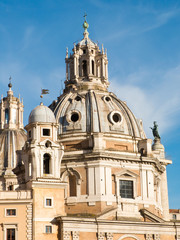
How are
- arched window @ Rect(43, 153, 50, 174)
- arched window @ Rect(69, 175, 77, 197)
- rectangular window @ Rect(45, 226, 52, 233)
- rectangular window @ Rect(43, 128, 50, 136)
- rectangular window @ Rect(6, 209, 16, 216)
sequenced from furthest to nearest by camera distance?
arched window @ Rect(69, 175, 77, 197), rectangular window @ Rect(43, 128, 50, 136), arched window @ Rect(43, 153, 50, 174), rectangular window @ Rect(45, 226, 52, 233), rectangular window @ Rect(6, 209, 16, 216)

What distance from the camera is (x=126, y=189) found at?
2736 inches

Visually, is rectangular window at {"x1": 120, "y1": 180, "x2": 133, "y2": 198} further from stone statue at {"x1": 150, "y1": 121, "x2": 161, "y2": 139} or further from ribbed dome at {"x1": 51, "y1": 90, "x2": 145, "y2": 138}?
stone statue at {"x1": 150, "y1": 121, "x2": 161, "y2": 139}

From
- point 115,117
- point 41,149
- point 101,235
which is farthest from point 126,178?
point 41,149

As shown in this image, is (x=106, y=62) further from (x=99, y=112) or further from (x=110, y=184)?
(x=110, y=184)

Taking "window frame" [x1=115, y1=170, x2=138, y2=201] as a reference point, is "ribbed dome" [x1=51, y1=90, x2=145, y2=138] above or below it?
above

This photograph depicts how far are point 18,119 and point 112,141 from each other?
30353 mm

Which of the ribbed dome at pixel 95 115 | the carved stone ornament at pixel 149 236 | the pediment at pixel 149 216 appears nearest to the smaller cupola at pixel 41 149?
the ribbed dome at pixel 95 115

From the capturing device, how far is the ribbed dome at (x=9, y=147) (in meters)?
89.1

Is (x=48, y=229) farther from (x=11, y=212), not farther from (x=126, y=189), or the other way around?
(x=126, y=189)

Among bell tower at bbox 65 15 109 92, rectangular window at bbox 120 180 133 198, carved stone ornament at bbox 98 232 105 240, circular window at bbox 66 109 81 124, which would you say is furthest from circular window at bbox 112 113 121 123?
carved stone ornament at bbox 98 232 105 240

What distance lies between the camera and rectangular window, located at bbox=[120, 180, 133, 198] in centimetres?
6912

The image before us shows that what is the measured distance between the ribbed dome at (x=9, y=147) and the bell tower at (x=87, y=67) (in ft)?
49.8

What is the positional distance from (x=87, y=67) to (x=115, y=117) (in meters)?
9.44

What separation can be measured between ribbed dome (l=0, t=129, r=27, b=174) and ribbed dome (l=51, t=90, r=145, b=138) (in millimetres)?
16174
